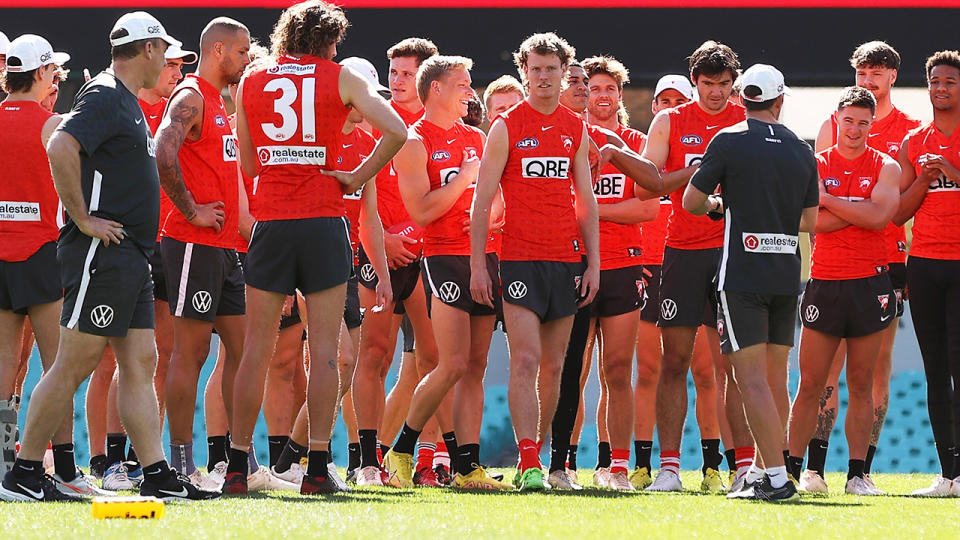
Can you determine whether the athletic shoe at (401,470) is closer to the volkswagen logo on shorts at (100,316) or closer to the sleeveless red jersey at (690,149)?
the sleeveless red jersey at (690,149)

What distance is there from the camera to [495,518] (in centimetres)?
532

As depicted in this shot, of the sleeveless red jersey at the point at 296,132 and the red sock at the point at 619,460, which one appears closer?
the sleeveless red jersey at the point at 296,132

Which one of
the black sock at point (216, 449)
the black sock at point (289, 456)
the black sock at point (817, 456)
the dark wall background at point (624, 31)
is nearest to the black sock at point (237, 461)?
the black sock at point (289, 456)

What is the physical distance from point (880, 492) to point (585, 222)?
2.30 meters

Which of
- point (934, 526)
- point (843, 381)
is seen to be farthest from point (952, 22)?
point (934, 526)

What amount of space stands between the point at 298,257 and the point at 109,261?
2.61 ft

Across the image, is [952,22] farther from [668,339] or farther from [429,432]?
[429,432]

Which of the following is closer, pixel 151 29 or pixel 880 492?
pixel 151 29

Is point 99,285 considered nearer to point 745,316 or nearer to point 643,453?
point 745,316

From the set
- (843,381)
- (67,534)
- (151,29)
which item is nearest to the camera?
(67,534)

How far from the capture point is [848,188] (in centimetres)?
749

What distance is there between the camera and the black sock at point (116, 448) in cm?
734

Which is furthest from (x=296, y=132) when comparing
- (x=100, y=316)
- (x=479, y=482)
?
(x=479, y=482)

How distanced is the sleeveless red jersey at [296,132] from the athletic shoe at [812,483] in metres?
3.11
